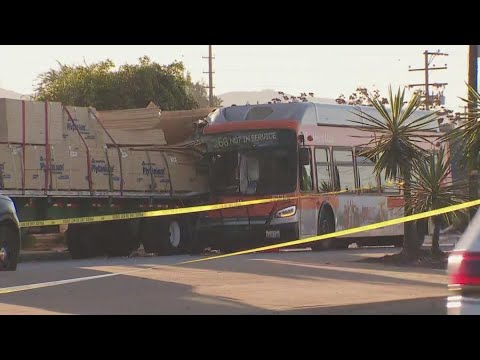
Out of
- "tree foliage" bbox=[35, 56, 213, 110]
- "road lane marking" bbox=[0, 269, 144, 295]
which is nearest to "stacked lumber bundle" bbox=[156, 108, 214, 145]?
"road lane marking" bbox=[0, 269, 144, 295]

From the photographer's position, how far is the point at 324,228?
79.2 ft

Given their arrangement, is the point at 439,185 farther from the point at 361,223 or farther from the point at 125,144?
the point at 125,144

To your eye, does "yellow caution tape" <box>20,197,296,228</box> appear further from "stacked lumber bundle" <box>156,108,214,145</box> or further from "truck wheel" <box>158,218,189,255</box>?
"stacked lumber bundle" <box>156,108,214,145</box>

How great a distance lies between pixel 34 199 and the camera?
851 inches

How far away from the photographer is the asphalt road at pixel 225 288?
1343 centimetres

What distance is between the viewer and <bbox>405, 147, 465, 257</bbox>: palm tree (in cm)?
2002

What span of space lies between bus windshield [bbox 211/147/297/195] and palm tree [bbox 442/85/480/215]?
186 inches

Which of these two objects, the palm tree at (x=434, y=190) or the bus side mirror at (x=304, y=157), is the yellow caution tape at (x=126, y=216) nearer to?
the bus side mirror at (x=304, y=157)

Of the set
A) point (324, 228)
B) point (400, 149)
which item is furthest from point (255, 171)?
point (400, 149)

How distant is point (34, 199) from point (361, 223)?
794 centimetres
